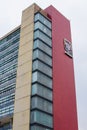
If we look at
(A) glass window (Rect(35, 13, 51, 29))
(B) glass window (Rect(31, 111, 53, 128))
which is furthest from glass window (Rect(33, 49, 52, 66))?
(B) glass window (Rect(31, 111, 53, 128))

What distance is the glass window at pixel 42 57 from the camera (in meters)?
50.3

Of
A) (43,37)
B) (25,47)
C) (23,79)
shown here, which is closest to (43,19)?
(43,37)

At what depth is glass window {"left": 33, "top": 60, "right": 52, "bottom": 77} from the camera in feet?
160

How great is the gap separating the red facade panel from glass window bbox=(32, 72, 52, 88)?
1.11 metres

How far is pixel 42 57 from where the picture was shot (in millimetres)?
51125

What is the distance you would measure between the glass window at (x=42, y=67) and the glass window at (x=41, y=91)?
336cm

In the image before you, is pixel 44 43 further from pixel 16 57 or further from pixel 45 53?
pixel 16 57

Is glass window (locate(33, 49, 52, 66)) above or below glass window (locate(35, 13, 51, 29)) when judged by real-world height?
below

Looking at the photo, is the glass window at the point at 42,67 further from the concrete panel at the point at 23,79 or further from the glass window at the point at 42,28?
the glass window at the point at 42,28

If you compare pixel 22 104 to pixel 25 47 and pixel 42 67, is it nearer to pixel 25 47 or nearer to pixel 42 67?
pixel 42 67

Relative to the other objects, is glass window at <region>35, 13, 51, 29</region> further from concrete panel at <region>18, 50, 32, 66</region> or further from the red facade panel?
concrete panel at <region>18, 50, 32, 66</region>

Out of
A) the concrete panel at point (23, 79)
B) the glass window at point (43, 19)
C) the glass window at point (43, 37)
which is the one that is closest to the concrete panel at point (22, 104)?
the concrete panel at point (23, 79)

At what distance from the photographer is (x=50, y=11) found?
59.3 metres

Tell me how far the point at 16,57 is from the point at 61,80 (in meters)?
10.8
